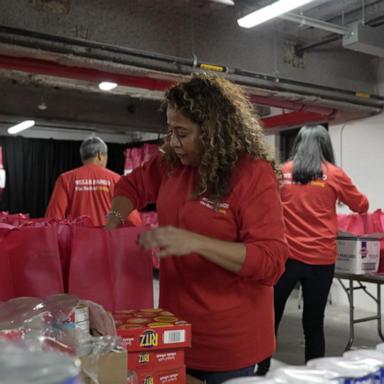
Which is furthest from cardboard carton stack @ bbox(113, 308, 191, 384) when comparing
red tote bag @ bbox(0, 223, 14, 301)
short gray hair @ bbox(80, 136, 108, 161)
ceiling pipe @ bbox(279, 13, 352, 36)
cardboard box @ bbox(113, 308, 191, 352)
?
ceiling pipe @ bbox(279, 13, 352, 36)

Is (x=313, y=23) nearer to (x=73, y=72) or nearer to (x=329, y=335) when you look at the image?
(x=73, y=72)

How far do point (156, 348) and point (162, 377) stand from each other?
67 mm

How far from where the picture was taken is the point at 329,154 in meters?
3.44

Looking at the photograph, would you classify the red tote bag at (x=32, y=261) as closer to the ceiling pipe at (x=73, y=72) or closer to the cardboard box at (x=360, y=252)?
the ceiling pipe at (x=73, y=72)

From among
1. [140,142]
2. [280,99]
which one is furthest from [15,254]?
[140,142]

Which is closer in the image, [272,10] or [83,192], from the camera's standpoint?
[272,10]

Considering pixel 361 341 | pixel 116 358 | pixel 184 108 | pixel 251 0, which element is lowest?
pixel 361 341

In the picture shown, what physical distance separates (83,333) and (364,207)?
2.88 metres

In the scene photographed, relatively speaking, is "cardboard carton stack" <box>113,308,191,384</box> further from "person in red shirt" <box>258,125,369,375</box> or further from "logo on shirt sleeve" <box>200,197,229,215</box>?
"person in red shirt" <box>258,125,369,375</box>

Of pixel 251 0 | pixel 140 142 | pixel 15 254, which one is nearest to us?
pixel 15 254

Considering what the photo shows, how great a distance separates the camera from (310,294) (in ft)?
10.7

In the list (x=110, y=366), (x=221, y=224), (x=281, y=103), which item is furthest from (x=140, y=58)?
(x=110, y=366)

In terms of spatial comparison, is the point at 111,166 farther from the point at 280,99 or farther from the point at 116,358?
the point at 116,358

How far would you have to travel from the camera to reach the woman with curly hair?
1.39 meters
